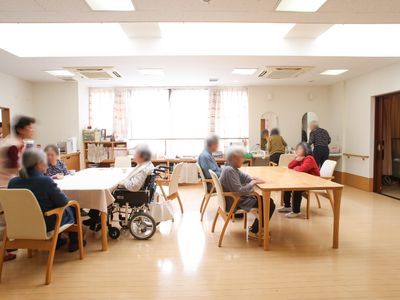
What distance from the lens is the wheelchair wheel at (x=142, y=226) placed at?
2.93 metres

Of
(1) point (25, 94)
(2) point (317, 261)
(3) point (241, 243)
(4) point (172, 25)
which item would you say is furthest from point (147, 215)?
(1) point (25, 94)

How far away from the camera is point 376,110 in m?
5.20

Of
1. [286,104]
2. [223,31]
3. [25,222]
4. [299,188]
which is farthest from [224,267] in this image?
[286,104]

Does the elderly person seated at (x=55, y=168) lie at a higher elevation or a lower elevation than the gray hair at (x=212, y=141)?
lower

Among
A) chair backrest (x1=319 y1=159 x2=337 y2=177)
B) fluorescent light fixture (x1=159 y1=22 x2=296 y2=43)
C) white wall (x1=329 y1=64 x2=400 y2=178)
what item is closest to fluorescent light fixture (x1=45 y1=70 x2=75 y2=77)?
fluorescent light fixture (x1=159 y1=22 x2=296 y2=43)

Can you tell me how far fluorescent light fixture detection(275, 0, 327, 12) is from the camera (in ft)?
8.46

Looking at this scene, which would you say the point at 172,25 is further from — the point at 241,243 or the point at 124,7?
the point at 241,243

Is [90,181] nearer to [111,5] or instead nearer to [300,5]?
[111,5]

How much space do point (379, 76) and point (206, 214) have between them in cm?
398

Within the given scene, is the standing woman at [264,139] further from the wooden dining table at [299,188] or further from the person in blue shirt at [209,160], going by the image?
the wooden dining table at [299,188]

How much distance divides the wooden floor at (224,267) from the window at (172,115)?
3.41 metres

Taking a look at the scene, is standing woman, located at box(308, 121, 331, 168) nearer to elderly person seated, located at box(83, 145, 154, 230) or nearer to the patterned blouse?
elderly person seated, located at box(83, 145, 154, 230)

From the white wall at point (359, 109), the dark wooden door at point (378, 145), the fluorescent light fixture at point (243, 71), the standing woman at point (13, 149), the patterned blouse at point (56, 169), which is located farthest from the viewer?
the dark wooden door at point (378, 145)

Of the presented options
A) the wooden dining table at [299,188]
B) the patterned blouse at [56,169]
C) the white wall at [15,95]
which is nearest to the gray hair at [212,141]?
the wooden dining table at [299,188]
